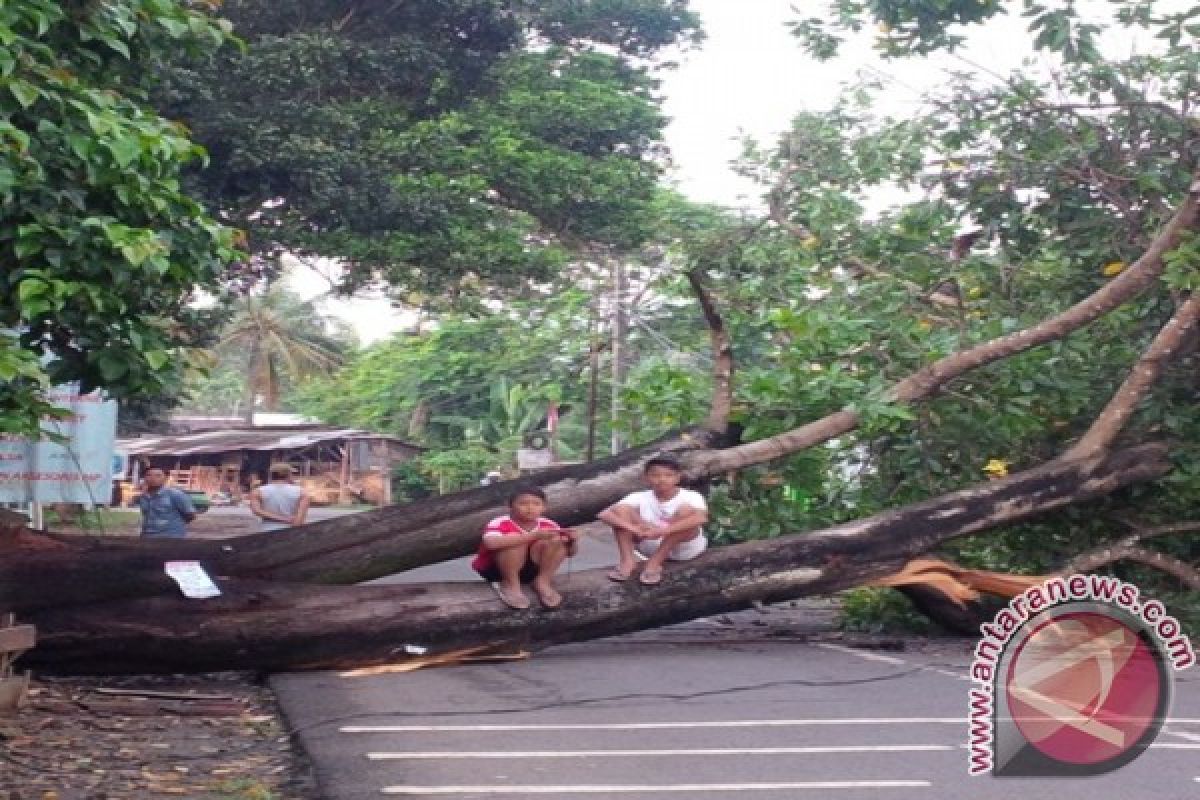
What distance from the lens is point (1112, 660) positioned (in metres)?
8.66

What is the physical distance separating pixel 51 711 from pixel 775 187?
842 cm

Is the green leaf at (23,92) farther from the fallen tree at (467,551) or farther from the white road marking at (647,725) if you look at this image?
the fallen tree at (467,551)

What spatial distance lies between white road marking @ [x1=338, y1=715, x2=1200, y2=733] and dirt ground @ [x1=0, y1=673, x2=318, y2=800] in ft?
1.65

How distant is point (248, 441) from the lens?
45.9 metres

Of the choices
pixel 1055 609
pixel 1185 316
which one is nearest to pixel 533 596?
pixel 1055 609

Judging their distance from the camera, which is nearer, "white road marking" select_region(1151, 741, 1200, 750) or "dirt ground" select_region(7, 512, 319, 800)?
"dirt ground" select_region(7, 512, 319, 800)

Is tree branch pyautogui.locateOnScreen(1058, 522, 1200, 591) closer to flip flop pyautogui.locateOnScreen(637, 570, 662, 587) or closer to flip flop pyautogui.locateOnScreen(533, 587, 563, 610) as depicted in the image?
flip flop pyautogui.locateOnScreen(637, 570, 662, 587)

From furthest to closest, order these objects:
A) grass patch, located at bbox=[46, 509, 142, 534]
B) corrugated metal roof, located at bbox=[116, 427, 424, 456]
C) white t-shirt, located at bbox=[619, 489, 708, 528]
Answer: corrugated metal roof, located at bbox=[116, 427, 424, 456] < grass patch, located at bbox=[46, 509, 142, 534] < white t-shirt, located at bbox=[619, 489, 708, 528]

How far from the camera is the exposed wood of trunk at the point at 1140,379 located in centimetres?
1100

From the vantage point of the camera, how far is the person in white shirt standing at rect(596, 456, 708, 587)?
404 inches

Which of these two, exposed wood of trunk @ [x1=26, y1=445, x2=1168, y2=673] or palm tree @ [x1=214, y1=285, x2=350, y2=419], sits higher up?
palm tree @ [x1=214, y1=285, x2=350, y2=419]

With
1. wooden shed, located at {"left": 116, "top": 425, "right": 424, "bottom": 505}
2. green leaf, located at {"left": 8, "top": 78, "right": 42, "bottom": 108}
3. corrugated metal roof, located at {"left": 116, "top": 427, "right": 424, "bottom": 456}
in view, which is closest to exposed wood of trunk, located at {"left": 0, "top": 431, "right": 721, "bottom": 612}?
green leaf, located at {"left": 8, "top": 78, "right": 42, "bottom": 108}

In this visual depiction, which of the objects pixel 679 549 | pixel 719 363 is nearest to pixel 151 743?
pixel 679 549

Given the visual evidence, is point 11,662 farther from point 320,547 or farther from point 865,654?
point 865,654
